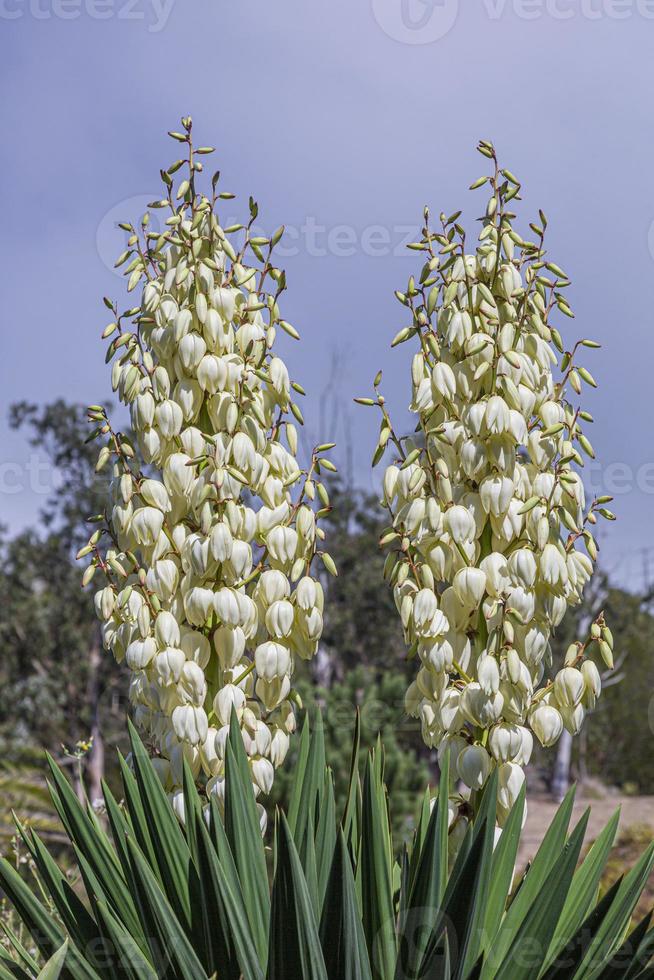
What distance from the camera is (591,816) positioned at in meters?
11.6

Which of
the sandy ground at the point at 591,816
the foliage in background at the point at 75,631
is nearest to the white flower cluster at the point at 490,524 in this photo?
the foliage in background at the point at 75,631

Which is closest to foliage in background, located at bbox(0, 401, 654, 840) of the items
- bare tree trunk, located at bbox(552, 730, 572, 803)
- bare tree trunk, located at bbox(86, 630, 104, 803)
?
bare tree trunk, located at bbox(86, 630, 104, 803)

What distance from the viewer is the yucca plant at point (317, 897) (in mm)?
1523

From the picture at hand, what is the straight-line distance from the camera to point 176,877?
182 centimetres

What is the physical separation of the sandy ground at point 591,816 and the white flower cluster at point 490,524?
8413mm

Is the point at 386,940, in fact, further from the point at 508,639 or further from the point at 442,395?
the point at 442,395

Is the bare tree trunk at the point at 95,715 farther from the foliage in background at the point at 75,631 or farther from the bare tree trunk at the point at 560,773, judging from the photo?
the bare tree trunk at the point at 560,773

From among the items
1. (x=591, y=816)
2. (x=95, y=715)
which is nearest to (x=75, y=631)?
(x=95, y=715)

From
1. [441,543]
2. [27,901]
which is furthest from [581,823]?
[27,901]

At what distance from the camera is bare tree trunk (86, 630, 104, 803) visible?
11406mm

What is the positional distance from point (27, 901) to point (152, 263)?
142cm

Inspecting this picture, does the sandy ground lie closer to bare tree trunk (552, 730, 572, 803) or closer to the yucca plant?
bare tree trunk (552, 730, 572, 803)

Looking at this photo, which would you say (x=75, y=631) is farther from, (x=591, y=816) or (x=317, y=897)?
(x=317, y=897)

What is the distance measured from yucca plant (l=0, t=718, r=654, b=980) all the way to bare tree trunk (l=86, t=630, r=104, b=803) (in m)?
9.91
